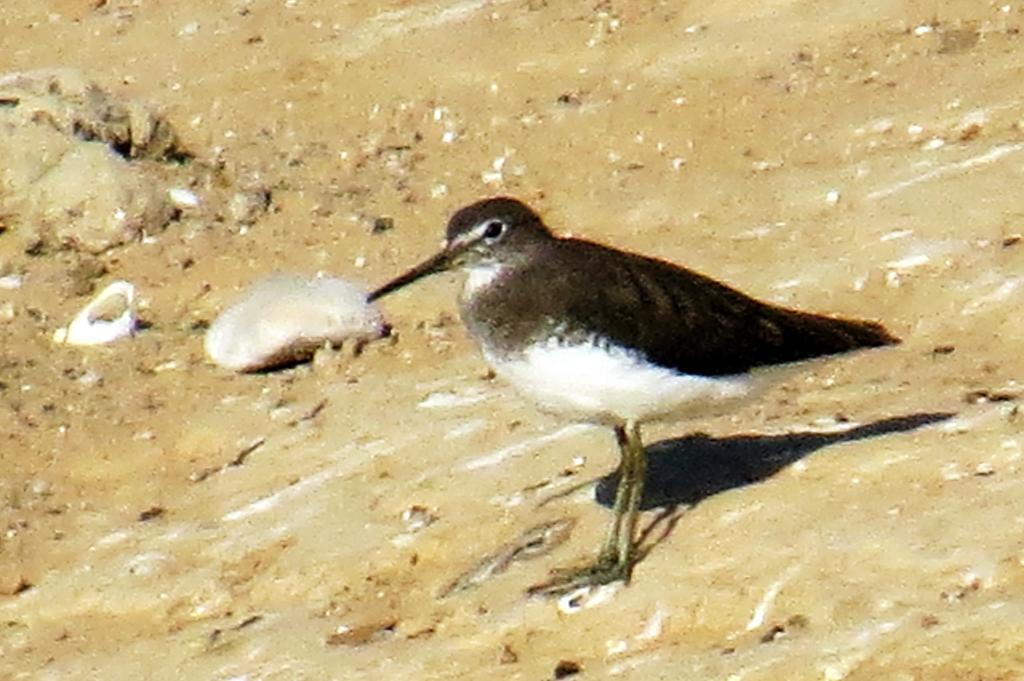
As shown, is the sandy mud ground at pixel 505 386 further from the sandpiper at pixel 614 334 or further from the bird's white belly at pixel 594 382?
the bird's white belly at pixel 594 382

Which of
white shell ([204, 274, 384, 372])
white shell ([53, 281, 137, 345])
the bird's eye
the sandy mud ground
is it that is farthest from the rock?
the bird's eye

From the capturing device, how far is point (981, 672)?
7.54m

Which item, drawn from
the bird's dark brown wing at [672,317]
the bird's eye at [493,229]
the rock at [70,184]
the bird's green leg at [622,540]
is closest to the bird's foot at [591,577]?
the bird's green leg at [622,540]

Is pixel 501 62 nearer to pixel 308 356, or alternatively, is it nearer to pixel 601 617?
pixel 308 356

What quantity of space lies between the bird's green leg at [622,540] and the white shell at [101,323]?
159 inches

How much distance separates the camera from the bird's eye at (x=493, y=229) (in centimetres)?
911

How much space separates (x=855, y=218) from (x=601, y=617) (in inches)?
151

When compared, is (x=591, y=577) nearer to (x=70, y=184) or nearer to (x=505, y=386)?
(x=505, y=386)

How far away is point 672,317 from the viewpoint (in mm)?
8828

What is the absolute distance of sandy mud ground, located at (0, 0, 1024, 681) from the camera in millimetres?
8477

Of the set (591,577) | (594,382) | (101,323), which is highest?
(594,382)

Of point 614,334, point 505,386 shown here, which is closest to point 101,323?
point 505,386

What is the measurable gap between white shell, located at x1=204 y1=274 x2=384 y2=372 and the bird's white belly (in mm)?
3000

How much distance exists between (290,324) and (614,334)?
10.8ft
